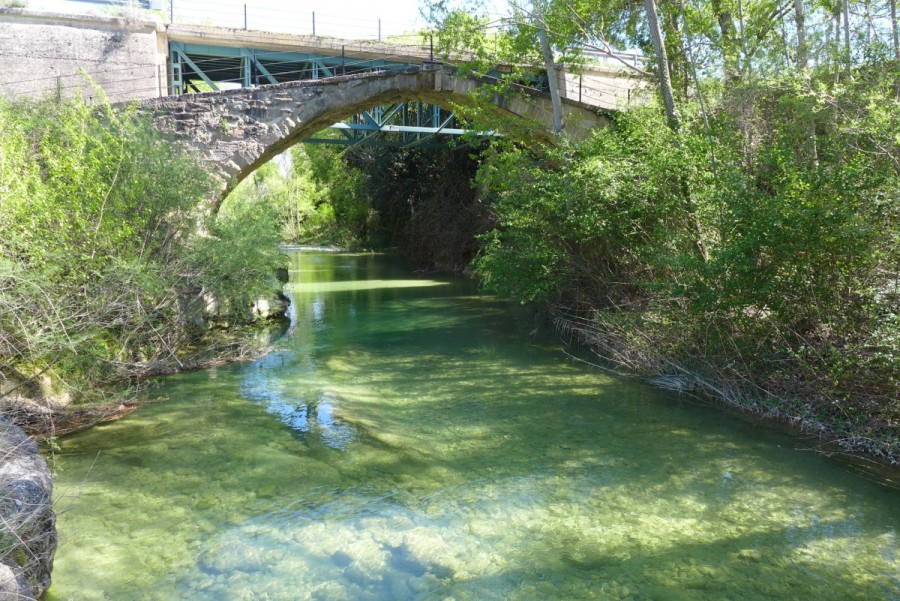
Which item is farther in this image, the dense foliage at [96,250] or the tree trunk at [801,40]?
the tree trunk at [801,40]

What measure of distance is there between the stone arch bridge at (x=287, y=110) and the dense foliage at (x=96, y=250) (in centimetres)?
168

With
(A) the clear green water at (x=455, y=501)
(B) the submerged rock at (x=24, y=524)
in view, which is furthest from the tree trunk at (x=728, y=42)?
(B) the submerged rock at (x=24, y=524)

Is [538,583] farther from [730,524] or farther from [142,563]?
[142,563]

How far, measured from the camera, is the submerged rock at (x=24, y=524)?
326cm

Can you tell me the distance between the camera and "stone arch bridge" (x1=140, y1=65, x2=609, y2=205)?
11.6 meters

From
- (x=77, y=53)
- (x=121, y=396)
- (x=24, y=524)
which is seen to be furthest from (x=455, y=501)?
(x=77, y=53)

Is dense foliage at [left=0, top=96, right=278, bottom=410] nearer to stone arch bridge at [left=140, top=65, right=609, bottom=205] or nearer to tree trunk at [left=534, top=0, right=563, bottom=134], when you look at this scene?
stone arch bridge at [left=140, top=65, right=609, bottom=205]

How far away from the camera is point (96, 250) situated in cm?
752

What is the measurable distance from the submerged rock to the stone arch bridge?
302 inches

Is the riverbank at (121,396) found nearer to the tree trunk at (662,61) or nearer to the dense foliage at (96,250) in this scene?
the dense foliage at (96,250)

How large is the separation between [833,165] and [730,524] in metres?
4.13

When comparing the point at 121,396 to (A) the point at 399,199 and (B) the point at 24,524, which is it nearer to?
(B) the point at 24,524

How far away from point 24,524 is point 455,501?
2.99 m

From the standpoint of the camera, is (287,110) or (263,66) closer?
(287,110)
